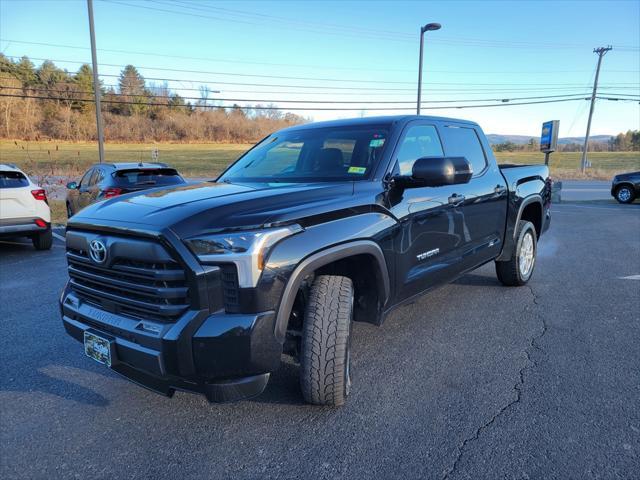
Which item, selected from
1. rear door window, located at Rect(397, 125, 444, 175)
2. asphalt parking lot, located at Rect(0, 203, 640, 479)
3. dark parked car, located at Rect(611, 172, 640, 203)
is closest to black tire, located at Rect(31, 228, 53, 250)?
asphalt parking lot, located at Rect(0, 203, 640, 479)

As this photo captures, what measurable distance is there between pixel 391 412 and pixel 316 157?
2.01 metres

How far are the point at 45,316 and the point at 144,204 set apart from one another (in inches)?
110

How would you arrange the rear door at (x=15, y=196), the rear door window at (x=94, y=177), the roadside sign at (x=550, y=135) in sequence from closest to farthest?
the rear door at (x=15, y=196) < the rear door window at (x=94, y=177) < the roadside sign at (x=550, y=135)

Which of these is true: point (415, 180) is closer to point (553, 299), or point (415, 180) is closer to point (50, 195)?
point (553, 299)

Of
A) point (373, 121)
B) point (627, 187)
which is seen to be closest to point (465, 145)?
point (373, 121)

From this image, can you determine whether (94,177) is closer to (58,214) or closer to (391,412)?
(58,214)

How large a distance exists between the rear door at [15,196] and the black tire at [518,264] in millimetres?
7211

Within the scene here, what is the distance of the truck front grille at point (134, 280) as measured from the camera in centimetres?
225

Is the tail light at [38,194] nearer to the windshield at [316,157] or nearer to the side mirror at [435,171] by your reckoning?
the windshield at [316,157]

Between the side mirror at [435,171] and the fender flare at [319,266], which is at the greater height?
the side mirror at [435,171]

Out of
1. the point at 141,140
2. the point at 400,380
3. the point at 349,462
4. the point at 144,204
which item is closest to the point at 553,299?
the point at 400,380

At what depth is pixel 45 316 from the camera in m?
4.61

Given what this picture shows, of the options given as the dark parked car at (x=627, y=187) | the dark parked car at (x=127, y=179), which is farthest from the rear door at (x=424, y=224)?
the dark parked car at (x=627, y=187)

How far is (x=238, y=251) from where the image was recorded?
2221 mm
